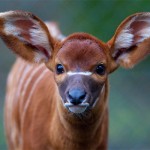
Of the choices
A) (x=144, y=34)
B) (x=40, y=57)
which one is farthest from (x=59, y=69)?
(x=144, y=34)

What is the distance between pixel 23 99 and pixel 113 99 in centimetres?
320

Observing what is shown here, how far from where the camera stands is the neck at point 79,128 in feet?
22.6

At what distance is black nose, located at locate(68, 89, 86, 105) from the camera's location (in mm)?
6316

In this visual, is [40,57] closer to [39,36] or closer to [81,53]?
[39,36]

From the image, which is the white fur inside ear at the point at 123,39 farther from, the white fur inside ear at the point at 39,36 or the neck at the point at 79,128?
the white fur inside ear at the point at 39,36

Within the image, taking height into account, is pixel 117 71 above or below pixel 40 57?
below

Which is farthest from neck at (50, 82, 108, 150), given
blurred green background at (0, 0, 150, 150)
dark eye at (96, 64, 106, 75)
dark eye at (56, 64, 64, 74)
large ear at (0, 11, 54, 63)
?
blurred green background at (0, 0, 150, 150)

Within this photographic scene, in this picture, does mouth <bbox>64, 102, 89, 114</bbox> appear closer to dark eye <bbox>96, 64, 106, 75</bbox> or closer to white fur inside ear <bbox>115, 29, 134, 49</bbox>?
dark eye <bbox>96, 64, 106, 75</bbox>

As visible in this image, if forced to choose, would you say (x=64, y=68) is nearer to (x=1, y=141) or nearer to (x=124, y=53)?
(x=124, y=53)

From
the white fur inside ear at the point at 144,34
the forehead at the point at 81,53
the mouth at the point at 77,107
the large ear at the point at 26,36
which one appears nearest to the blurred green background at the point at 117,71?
the white fur inside ear at the point at 144,34

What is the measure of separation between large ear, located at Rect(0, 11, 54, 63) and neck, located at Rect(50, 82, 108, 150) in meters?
0.43

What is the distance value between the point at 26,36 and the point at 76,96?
1.00 m

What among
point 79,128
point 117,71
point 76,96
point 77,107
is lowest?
point 117,71

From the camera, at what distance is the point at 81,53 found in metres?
6.63
